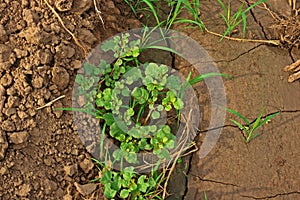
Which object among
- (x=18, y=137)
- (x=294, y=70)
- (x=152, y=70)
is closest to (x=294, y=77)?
(x=294, y=70)

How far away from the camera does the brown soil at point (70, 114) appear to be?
2.56 metres

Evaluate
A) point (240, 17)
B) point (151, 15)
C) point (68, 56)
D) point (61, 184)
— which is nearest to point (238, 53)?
point (240, 17)

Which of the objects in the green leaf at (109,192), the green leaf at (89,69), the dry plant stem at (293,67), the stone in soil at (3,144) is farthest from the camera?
the dry plant stem at (293,67)

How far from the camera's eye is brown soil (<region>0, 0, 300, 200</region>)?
2562 mm

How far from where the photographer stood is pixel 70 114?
8.84ft

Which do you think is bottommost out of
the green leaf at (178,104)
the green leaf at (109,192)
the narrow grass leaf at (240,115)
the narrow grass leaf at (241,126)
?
the green leaf at (109,192)

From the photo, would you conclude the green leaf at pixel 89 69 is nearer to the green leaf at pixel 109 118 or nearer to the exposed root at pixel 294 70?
the green leaf at pixel 109 118

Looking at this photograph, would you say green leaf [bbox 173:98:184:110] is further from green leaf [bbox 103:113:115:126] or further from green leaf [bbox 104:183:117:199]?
green leaf [bbox 104:183:117:199]

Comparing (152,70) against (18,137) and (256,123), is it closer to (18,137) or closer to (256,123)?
(256,123)

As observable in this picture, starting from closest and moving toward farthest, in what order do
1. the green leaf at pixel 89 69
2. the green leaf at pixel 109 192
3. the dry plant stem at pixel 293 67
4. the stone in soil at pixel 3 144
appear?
the stone in soil at pixel 3 144 → the green leaf at pixel 109 192 → the green leaf at pixel 89 69 → the dry plant stem at pixel 293 67

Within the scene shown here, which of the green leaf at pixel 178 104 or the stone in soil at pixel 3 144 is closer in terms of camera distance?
the stone in soil at pixel 3 144

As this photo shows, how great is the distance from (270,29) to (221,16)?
30 centimetres

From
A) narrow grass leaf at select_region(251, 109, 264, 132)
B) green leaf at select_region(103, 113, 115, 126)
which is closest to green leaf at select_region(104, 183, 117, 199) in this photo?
green leaf at select_region(103, 113, 115, 126)

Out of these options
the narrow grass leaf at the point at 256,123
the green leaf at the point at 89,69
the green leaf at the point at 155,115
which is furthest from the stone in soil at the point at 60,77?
the narrow grass leaf at the point at 256,123
